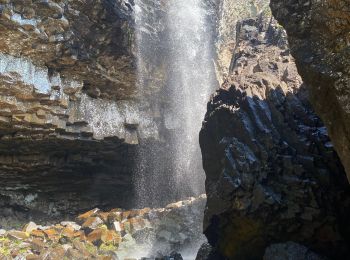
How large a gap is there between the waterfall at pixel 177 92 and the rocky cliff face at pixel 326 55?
9189mm

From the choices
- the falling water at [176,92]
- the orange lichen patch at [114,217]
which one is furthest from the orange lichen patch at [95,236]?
the falling water at [176,92]

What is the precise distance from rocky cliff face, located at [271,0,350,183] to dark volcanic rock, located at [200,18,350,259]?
2.34 m

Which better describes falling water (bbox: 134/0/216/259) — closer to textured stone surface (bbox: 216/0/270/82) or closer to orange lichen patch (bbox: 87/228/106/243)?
textured stone surface (bbox: 216/0/270/82)

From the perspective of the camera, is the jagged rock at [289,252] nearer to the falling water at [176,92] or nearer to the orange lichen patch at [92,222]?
the orange lichen patch at [92,222]

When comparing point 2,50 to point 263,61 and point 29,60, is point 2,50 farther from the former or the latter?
point 263,61

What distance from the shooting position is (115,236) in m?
12.2

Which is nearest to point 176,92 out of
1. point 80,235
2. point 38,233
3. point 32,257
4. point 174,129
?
point 174,129

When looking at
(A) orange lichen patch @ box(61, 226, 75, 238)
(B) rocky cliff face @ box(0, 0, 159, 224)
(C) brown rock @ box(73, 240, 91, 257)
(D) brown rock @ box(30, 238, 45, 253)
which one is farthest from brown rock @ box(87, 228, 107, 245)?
(B) rocky cliff face @ box(0, 0, 159, 224)

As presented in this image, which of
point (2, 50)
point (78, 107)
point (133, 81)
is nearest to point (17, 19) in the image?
point (2, 50)

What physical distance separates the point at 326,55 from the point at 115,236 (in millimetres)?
9656

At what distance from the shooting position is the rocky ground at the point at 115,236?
11.0m

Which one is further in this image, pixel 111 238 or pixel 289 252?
pixel 111 238

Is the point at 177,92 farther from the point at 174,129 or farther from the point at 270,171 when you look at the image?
the point at 270,171

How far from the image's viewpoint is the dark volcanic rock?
687 cm
